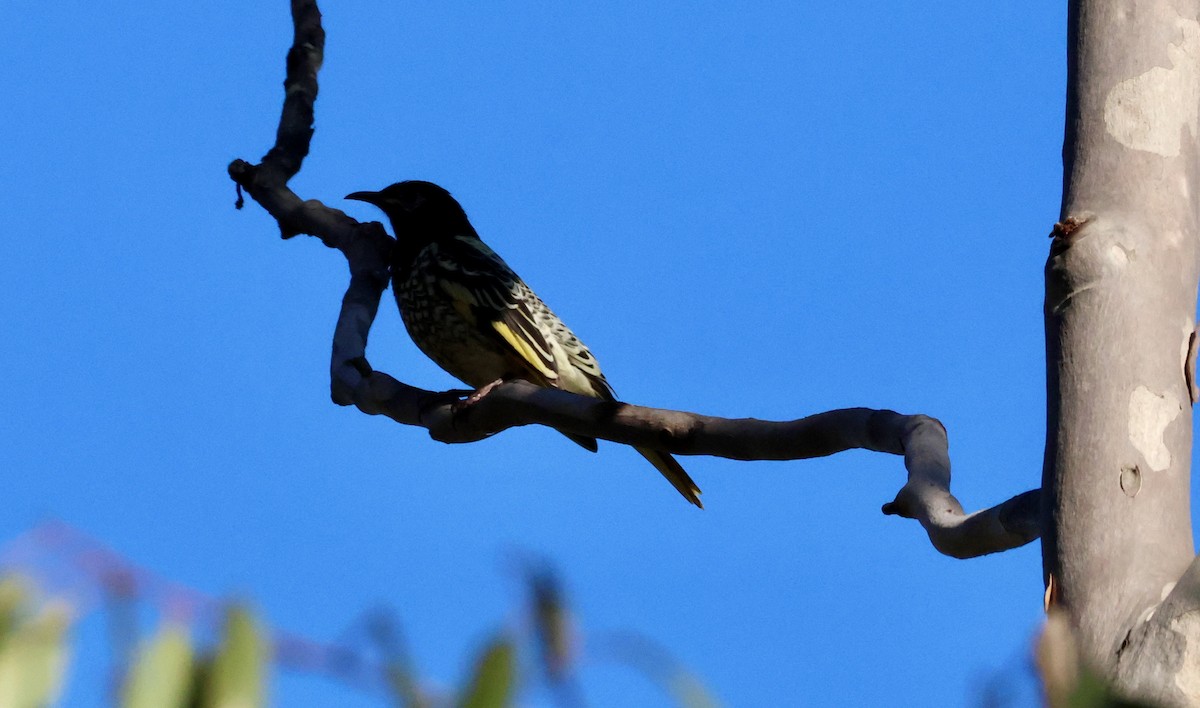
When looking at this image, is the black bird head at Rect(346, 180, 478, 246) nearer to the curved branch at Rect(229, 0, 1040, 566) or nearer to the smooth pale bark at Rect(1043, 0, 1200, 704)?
the curved branch at Rect(229, 0, 1040, 566)

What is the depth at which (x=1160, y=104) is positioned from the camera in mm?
2641

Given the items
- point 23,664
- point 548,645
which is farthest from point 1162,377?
point 23,664

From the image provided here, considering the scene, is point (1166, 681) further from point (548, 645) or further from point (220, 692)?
point (220, 692)

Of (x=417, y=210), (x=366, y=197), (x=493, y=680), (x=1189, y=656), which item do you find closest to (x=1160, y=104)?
(x=1189, y=656)

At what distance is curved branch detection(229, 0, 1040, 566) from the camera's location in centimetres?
275

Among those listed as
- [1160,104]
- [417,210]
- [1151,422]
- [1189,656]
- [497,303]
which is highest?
[417,210]

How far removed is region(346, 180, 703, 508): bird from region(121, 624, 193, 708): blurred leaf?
429cm

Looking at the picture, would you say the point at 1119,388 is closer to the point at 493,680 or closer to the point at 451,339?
the point at 493,680

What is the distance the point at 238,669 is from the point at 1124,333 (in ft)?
5.55

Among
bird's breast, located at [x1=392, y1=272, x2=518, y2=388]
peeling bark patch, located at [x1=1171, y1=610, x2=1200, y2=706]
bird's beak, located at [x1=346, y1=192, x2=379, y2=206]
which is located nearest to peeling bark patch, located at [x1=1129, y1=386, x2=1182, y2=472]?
peeling bark patch, located at [x1=1171, y1=610, x2=1200, y2=706]

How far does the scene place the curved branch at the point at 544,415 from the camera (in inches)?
108

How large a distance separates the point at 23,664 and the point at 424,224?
18.5ft

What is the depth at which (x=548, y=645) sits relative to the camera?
4.42 ft

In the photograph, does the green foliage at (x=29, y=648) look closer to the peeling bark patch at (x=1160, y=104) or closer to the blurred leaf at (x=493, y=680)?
the blurred leaf at (x=493, y=680)
